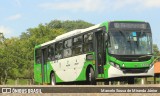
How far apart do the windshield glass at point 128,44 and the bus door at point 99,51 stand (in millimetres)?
727

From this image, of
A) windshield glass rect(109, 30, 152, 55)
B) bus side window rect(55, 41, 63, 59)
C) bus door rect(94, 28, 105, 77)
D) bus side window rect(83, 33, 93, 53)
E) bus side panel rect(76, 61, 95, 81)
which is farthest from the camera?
bus side window rect(55, 41, 63, 59)

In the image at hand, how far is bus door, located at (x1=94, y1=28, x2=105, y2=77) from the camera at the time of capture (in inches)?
812

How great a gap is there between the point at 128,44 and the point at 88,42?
8.42 ft

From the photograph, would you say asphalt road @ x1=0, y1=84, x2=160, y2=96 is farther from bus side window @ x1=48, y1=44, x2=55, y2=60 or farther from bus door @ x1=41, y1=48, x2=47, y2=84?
bus door @ x1=41, y1=48, x2=47, y2=84

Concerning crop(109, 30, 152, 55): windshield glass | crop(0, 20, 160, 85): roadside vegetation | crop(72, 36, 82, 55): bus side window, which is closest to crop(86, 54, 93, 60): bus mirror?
crop(72, 36, 82, 55): bus side window

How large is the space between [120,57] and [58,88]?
39.1 feet

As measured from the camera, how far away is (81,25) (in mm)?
112875

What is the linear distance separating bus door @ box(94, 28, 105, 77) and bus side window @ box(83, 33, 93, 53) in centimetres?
47

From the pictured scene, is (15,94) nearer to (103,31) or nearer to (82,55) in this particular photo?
(103,31)

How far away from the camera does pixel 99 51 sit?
20844 mm

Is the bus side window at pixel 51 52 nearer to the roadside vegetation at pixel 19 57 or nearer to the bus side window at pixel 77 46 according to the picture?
the bus side window at pixel 77 46

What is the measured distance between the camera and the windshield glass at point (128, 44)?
65.3ft

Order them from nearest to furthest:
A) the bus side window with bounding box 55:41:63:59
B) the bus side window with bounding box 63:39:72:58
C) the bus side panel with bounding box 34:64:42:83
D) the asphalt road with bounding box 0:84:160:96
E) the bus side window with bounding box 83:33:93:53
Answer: the asphalt road with bounding box 0:84:160:96 → the bus side window with bounding box 83:33:93:53 → the bus side window with bounding box 63:39:72:58 → the bus side window with bounding box 55:41:63:59 → the bus side panel with bounding box 34:64:42:83

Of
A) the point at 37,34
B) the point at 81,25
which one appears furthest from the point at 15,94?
the point at 81,25
